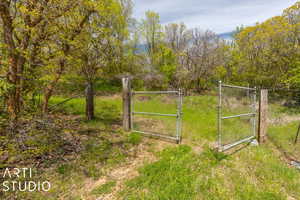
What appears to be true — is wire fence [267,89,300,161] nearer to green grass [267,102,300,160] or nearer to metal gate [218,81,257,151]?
green grass [267,102,300,160]

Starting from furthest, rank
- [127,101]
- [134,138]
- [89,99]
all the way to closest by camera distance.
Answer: [89,99]
[127,101]
[134,138]

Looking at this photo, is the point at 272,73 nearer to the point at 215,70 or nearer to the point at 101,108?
the point at 215,70

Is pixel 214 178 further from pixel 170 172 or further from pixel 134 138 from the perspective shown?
pixel 134 138

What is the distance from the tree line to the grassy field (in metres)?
1.52

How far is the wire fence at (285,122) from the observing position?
3.94 meters

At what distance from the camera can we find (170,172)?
283 cm

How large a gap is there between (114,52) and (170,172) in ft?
24.2

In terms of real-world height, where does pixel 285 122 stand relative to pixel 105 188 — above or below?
above

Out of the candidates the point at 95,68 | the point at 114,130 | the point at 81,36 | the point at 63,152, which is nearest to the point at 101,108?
the point at 95,68

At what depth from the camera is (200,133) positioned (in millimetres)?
4973

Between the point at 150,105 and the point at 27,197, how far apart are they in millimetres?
3797

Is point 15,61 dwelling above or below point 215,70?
below

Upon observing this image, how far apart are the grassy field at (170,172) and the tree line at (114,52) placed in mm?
1516

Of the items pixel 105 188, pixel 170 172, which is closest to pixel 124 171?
pixel 105 188
